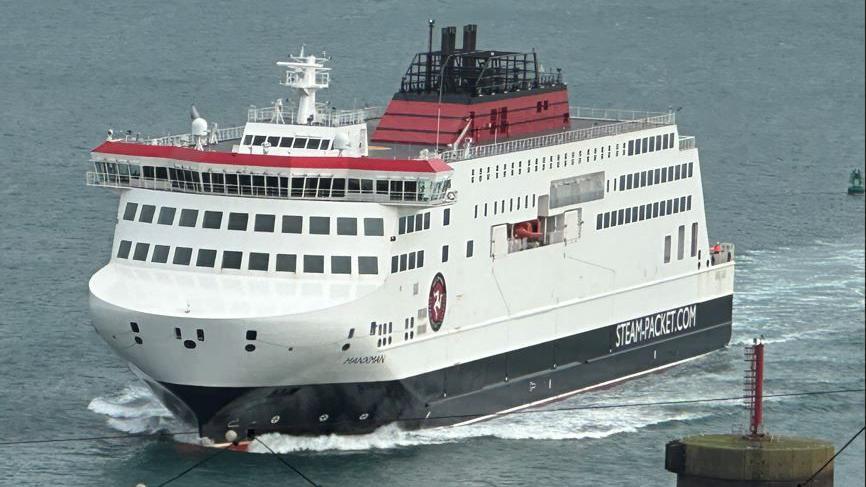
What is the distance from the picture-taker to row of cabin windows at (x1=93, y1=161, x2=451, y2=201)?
74812 mm

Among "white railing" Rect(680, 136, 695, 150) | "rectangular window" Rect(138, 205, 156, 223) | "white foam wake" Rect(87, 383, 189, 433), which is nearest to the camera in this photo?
"rectangular window" Rect(138, 205, 156, 223)

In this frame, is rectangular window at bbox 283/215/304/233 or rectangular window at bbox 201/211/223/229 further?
rectangular window at bbox 201/211/223/229

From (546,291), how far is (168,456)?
1504cm

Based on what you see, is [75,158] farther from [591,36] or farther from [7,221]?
[591,36]

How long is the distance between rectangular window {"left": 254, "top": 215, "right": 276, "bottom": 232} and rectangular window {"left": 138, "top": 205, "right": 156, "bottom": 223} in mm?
3346

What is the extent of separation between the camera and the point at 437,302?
257 feet

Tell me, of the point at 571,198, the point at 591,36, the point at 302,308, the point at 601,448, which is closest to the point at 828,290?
the point at 571,198

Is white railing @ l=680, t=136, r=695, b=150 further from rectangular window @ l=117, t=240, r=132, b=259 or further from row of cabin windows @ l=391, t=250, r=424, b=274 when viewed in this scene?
rectangular window @ l=117, t=240, r=132, b=259

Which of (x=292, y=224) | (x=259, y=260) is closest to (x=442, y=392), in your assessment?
(x=292, y=224)

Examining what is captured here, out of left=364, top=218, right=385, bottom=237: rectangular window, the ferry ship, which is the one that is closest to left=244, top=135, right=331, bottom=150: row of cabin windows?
the ferry ship

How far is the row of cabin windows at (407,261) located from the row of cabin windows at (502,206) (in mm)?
3608

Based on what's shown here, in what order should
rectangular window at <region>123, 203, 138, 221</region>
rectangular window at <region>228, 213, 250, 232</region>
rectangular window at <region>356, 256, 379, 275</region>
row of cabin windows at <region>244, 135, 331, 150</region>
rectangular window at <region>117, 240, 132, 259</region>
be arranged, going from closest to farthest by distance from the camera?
rectangular window at <region>228, 213, 250, 232</region> → rectangular window at <region>356, 256, 379, 275</region> → rectangular window at <region>117, 240, 132, 259</region> → rectangular window at <region>123, 203, 138, 221</region> → row of cabin windows at <region>244, 135, 331, 150</region>

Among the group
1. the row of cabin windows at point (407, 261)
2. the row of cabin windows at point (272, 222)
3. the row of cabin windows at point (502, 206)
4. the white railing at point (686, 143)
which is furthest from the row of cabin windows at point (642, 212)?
the row of cabin windows at point (272, 222)

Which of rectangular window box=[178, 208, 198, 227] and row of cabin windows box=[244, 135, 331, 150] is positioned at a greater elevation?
row of cabin windows box=[244, 135, 331, 150]
